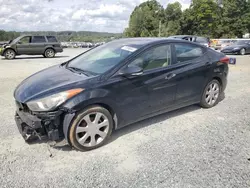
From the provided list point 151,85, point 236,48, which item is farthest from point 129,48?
point 236,48

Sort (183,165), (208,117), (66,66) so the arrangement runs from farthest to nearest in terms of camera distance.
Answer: (208,117) < (66,66) < (183,165)

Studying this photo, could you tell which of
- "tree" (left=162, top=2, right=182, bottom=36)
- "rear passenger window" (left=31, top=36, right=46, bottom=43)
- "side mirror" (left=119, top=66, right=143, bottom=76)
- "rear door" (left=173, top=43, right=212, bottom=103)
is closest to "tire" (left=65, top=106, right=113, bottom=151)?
"side mirror" (left=119, top=66, right=143, bottom=76)

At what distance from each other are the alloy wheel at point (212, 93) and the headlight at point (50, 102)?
301cm

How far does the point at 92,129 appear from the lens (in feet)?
10.6

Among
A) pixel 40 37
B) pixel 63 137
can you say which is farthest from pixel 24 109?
pixel 40 37

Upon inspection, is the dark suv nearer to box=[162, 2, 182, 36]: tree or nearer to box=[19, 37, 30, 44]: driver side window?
box=[19, 37, 30, 44]: driver side window

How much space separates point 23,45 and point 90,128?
543 inches

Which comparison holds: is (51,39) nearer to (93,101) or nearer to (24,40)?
(24,40)

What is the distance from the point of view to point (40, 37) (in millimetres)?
15484

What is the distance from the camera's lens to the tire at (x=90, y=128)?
3.06 m

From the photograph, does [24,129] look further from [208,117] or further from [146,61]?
[208,117]

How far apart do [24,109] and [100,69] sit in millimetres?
1242

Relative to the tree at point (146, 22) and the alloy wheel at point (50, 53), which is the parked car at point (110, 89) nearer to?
the alloy wheel at point (50, 53)

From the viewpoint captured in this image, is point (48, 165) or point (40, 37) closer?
point (48, 165)
